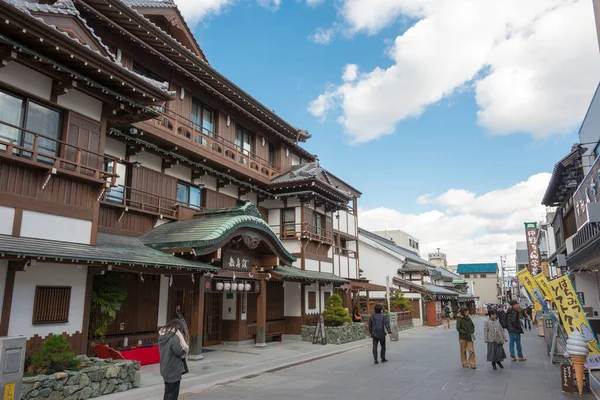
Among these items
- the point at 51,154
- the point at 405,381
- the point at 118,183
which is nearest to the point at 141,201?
the point at 118,183

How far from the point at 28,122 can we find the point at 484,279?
344 feet

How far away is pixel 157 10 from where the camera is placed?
18625 mm

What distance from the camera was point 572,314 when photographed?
1151 centimetres

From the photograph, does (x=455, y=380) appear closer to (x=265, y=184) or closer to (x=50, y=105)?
(x=50, y=105)

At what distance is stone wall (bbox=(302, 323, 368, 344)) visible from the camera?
21.4 m

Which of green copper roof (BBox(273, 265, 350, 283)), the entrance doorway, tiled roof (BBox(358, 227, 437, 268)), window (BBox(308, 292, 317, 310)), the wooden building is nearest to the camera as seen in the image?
the wooden building

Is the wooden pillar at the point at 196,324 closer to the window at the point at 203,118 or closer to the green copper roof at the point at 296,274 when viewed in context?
the green copper roof at the point at 296,274

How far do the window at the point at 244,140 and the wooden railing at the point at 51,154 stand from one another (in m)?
10.3

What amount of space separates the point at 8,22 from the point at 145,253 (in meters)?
7.05

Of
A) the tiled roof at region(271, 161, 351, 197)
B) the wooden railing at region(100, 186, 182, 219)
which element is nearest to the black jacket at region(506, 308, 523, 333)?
the tiled roof at region(271, 161, 351, 197)

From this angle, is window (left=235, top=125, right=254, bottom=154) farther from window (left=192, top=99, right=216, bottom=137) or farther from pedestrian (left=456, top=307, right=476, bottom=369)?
pedestrian (left=456, top=307, right=476, bottom=369)

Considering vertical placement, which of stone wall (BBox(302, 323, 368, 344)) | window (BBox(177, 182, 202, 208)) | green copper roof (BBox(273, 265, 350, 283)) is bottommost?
stone wall (BBox(302, 323, 368, 344))

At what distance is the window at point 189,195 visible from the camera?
18.5m

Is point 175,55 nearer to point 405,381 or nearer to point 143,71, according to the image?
point 143,71
